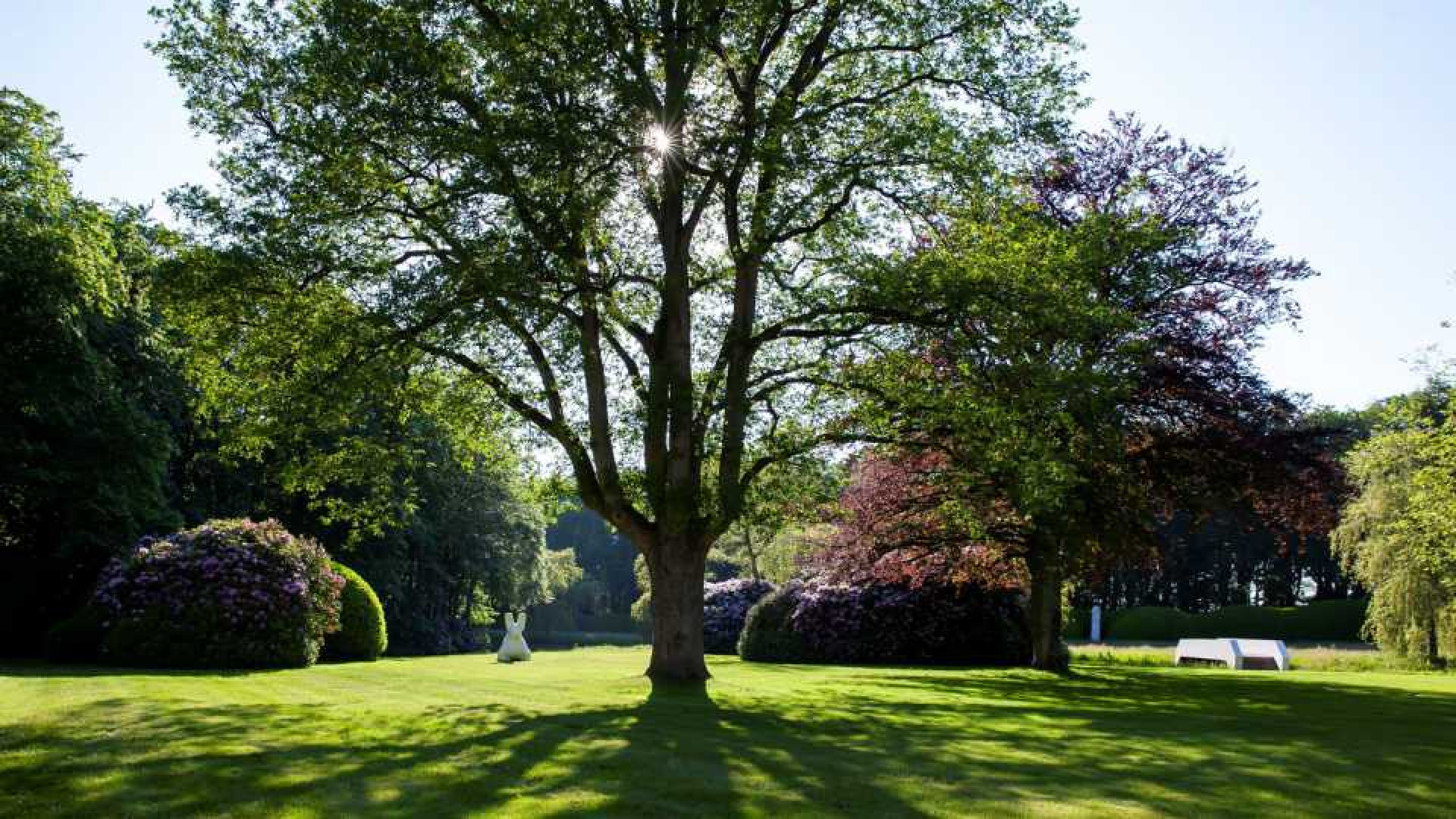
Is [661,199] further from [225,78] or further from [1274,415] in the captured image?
[1274,415]

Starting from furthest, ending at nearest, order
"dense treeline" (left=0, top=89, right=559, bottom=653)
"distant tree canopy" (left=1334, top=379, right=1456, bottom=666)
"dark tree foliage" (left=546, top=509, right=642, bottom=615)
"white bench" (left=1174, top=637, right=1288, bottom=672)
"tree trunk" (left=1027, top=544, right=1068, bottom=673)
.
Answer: "dark tree foliage" (left=546, top=509, right=642, bottom=615) < "white bench" (left=1174, top=637, right=1288, bottom=672) < "distant tree canopy" (left=1334, top=379, right=1456, bottom=666) < "tree trunk" (left=1027, top=544, right=1068, bottom=673) < "dense treeline" (left=0, top=89, right=559, bottom=653)

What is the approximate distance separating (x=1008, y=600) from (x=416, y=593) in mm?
20882

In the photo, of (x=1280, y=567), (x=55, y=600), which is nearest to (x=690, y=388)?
(x=55, y=600)

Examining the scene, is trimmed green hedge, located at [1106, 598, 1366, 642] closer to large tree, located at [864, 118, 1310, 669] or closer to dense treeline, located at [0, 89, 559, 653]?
large tree, located at [864, 118, 1310, 669]

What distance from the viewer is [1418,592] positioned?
28703 mm

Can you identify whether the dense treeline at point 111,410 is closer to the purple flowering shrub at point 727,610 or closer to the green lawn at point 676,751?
the green lawn at point 676,751

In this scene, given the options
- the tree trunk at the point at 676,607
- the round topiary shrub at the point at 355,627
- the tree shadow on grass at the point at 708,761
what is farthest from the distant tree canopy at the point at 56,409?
the tree shadow on grass at the point at 708,761

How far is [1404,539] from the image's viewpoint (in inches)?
1113

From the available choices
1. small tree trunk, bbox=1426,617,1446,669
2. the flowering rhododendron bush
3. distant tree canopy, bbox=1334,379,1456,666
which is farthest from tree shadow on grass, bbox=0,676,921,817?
small tree trunk, bbox=1426,617,1446,669

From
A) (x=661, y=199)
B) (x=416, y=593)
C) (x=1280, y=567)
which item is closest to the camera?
(x=661, y=199)

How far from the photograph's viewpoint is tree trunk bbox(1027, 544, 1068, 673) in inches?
891

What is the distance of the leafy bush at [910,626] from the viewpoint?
2772cm

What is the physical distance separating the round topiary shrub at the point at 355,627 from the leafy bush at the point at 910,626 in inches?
402

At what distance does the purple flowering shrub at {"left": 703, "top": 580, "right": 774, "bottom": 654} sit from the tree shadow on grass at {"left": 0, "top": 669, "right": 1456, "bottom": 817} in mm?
21048
